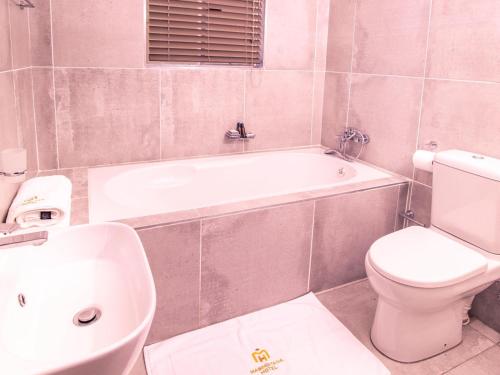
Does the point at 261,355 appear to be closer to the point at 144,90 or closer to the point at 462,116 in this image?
the point at 462,116

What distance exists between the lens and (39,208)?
136cm

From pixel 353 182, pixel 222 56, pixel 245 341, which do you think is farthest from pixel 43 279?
pixel 222 56

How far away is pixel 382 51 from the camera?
8.02 ft

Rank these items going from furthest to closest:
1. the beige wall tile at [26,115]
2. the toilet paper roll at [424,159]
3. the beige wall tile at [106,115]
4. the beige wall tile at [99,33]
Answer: the beige wall tile at [106,115], the beige wall tile at [99,33], the toilet paper roll at [424,159], the beige wall tile at [26,115]

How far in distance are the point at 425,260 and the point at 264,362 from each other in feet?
2.64

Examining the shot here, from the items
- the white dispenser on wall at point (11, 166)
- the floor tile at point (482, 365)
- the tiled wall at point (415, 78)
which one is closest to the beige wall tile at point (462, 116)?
the tiled wall at point (415, 78)

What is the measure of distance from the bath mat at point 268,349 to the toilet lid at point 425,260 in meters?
0.43

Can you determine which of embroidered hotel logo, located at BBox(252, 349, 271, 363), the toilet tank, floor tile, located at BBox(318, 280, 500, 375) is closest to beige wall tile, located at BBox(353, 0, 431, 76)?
Result: the toilet tank

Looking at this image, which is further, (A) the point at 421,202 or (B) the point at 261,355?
(A) the point at 421,202

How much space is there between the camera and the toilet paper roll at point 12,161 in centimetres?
129

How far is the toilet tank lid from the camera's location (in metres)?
→ 1.71

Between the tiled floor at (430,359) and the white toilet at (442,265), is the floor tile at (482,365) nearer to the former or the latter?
the tiled floor at (430,359)

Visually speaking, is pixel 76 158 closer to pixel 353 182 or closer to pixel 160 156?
pixel 160 156

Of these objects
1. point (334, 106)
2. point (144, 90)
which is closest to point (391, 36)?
point (334, 106)
